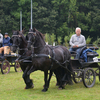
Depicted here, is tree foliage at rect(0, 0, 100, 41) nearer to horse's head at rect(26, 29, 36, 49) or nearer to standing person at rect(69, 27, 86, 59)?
standing person at rect(69, 27, 86, 59)

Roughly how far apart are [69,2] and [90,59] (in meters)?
39.9

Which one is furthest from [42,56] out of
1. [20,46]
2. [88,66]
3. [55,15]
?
[55,15]

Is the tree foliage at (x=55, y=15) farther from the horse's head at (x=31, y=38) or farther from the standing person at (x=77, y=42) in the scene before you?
the horse's head at (x=31, y=38)

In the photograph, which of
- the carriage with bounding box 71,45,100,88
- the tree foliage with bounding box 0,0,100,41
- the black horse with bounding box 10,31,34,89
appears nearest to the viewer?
the black horse with bounding box 10,31,34,89

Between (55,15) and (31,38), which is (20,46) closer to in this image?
(31,38)

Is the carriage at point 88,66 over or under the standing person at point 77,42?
under

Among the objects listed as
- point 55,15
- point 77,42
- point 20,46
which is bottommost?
point 20,46

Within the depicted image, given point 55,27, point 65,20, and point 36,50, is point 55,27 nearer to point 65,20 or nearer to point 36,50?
point 65,20

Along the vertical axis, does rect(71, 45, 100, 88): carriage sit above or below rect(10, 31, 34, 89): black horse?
below

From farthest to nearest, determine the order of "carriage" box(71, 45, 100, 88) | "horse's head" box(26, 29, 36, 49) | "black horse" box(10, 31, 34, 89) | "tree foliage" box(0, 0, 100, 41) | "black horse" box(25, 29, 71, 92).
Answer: "tree foliage" box(0, 0, 100, 41) → "carriage" box(71, 45, 100, 88) → "black horse" box(10, 31, 34, 89) → "black horse" box(25, 29, 71, 92) → "horse's head" box(26, 29, 36, 49)

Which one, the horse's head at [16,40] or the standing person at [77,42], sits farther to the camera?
the standing person at [77,42]

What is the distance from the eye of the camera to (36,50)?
24.1ft

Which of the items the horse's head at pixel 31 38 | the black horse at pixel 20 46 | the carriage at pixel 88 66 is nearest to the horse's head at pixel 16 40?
the black horse at pixel 20 46

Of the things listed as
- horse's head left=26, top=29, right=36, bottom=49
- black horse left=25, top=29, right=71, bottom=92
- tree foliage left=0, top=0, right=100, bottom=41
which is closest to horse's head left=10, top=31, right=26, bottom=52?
black horse left=25, top=29, right=71, bottom=92
